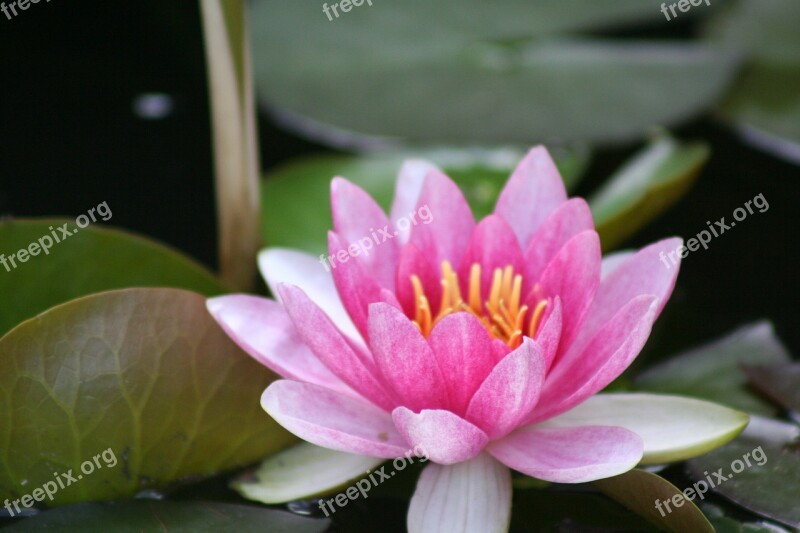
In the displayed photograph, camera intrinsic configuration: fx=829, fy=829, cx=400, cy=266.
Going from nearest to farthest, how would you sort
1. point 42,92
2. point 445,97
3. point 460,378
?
point 460,378, point 445,97, point 42,92

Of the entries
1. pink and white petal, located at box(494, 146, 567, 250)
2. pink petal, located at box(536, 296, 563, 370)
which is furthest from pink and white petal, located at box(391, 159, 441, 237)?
pink petal, located at box(536, 296, 563, 370)

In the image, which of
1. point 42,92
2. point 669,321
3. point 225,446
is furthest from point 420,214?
point 42,92

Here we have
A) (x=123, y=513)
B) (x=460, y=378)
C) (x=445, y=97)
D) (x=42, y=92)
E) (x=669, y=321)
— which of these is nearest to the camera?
(x=460, y=378)

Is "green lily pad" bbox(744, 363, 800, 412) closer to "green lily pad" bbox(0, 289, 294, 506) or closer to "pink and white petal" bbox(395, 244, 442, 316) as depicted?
"pink and white petal" bbox(395, 244, 442, 316)

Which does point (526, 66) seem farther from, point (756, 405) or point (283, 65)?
point (756, 405)

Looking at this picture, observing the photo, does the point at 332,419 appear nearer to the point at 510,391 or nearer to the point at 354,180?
the point at 510,391
